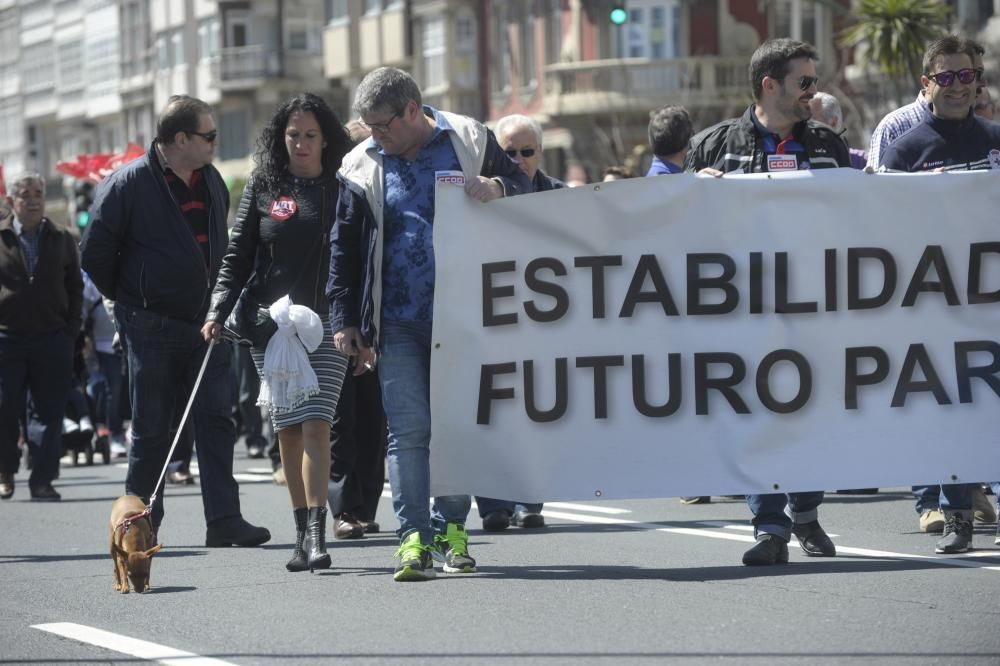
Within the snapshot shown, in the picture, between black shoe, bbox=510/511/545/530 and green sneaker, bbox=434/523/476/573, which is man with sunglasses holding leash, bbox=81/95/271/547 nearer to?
black shoe, bbox=510/511/545/530

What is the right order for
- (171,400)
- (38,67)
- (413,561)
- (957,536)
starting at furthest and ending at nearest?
(38,67)
(171,400)
(957,536)
(413,561)

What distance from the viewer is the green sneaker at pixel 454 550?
9.16 m

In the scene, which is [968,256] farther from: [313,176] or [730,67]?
[730,67]

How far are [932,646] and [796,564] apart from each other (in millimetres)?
2157

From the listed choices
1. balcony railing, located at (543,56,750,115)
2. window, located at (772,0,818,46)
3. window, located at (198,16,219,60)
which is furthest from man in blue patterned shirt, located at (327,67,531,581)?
window, located at (198,16,219,60)

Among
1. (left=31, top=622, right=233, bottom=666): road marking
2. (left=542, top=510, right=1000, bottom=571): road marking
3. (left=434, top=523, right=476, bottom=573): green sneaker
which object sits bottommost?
(left=31, top=622, right=233, bottom=666): road marking

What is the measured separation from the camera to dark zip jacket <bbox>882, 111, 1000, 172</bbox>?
→ 9.68 m

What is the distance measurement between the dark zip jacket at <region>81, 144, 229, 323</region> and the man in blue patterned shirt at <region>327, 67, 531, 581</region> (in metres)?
1.88

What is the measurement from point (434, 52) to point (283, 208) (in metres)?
47.4

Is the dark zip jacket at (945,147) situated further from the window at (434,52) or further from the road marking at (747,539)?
the window at (434,52)

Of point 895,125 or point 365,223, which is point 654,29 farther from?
point 365,223

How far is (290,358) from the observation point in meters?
9.69

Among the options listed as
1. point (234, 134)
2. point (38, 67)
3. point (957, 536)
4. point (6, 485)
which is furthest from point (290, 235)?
point (38, 67)

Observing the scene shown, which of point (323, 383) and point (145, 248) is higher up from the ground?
point (145, 248)
